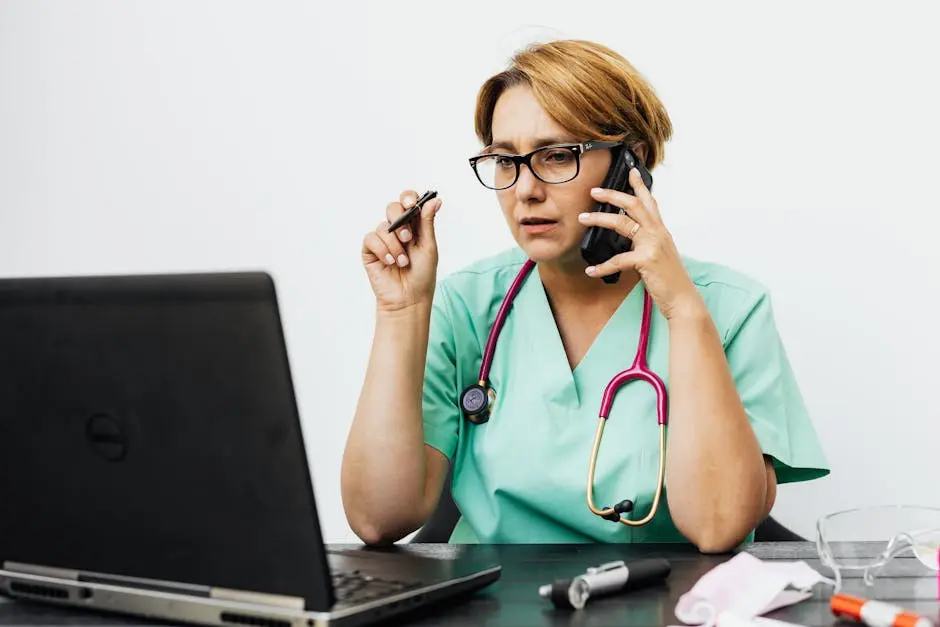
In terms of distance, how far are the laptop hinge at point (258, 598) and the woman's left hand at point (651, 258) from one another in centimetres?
77

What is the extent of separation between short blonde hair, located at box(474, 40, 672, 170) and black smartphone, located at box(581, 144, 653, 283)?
4cm

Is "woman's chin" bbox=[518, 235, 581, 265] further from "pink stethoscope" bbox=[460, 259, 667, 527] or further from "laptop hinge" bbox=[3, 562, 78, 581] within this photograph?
"laptop hinge" bbox=[3, 562, 78, 581]

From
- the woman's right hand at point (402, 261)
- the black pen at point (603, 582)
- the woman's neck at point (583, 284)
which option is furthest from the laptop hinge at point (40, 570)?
the woman's neck at point (583, 284)

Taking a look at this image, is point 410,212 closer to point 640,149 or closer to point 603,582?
point 640,149

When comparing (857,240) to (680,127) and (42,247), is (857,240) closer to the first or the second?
(680,127)

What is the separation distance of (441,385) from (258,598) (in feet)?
2.84

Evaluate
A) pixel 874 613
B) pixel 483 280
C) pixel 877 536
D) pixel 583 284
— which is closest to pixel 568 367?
pixel 583 284

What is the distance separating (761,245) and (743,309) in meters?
0.67

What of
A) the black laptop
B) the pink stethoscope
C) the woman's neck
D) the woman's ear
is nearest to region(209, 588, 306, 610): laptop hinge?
the black laptop

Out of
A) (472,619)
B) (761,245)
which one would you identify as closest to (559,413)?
(472,619)

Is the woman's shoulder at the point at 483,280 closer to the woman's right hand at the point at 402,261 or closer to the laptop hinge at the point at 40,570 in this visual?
the woman's right hand at the point at 402,261

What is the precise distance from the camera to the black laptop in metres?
0.85

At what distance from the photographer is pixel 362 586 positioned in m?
1.02

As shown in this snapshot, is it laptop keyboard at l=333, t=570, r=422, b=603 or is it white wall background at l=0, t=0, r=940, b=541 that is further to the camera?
white wall background at l=0, t=0, r=940, b=541
